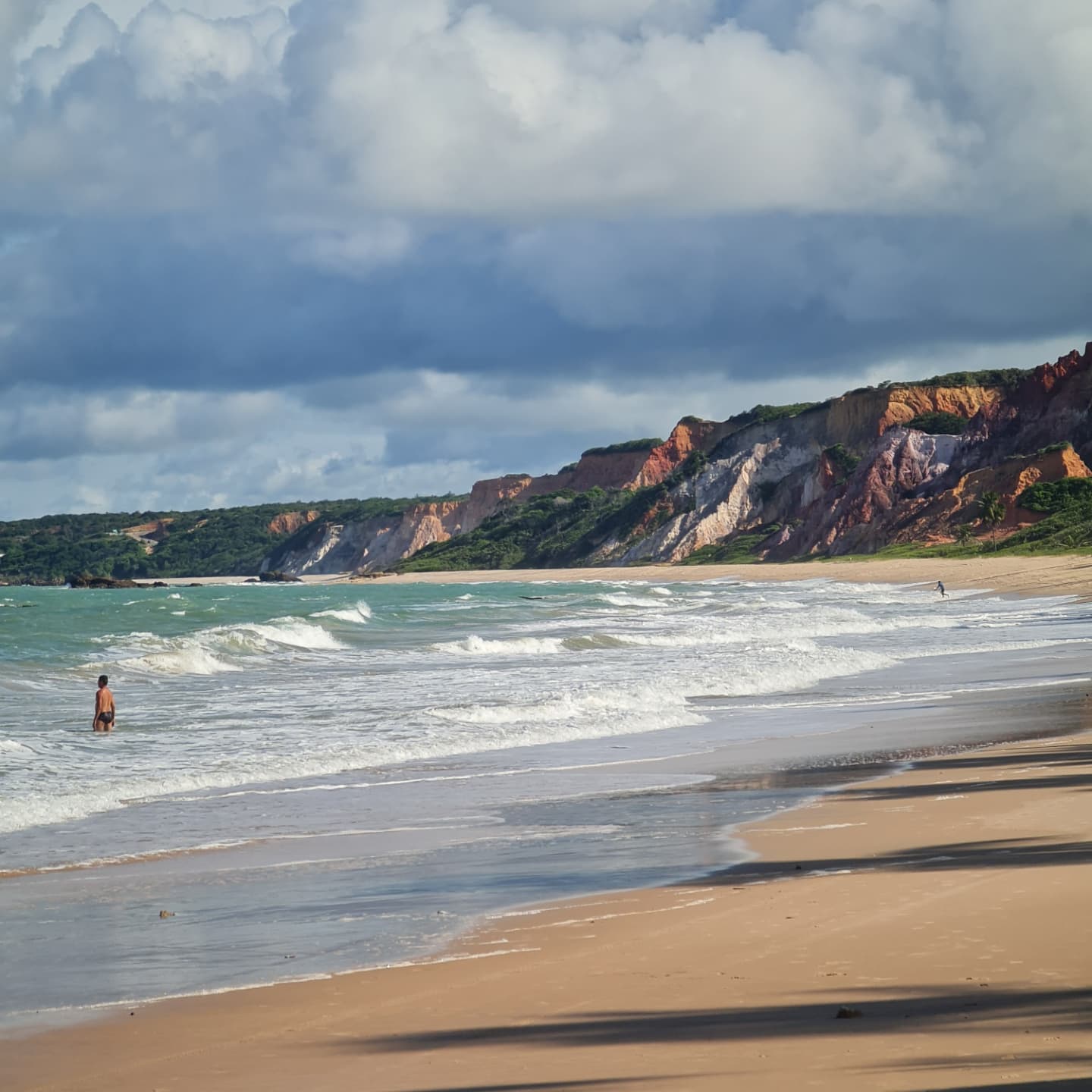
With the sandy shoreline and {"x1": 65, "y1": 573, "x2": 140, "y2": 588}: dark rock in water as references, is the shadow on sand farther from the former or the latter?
{"x1": 65, "y1": 573, "x2": 140, "y2": 588}: dark rock in water

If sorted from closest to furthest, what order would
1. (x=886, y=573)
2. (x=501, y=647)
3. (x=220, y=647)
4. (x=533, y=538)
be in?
(x=220, y=647)
(x=501, y=647)
(x=886, y=573)
(x=533, y=538)

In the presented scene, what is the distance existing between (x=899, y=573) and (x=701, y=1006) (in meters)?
75.5

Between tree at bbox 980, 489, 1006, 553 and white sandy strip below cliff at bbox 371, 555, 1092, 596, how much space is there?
624cm

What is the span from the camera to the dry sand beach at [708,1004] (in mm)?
5109

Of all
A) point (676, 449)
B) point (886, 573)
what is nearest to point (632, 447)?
point (676, 449)

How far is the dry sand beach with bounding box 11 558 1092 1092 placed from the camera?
16.8ft

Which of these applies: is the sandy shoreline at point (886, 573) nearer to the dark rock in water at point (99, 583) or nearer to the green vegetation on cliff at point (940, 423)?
the dark rock in water at point (99, 583)

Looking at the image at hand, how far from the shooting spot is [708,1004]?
5.92 meters

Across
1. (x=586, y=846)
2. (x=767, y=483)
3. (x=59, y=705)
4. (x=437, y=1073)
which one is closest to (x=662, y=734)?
(x=586, y=846)

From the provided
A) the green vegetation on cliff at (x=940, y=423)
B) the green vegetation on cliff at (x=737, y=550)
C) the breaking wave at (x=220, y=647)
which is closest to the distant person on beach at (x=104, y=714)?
the breaking wave at (x=220, y=647)

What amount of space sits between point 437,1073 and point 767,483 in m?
133

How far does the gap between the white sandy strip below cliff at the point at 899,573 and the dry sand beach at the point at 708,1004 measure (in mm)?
46466

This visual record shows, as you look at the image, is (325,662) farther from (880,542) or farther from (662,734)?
(880,542)

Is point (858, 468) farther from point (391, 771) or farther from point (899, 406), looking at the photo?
point (391, 771)
